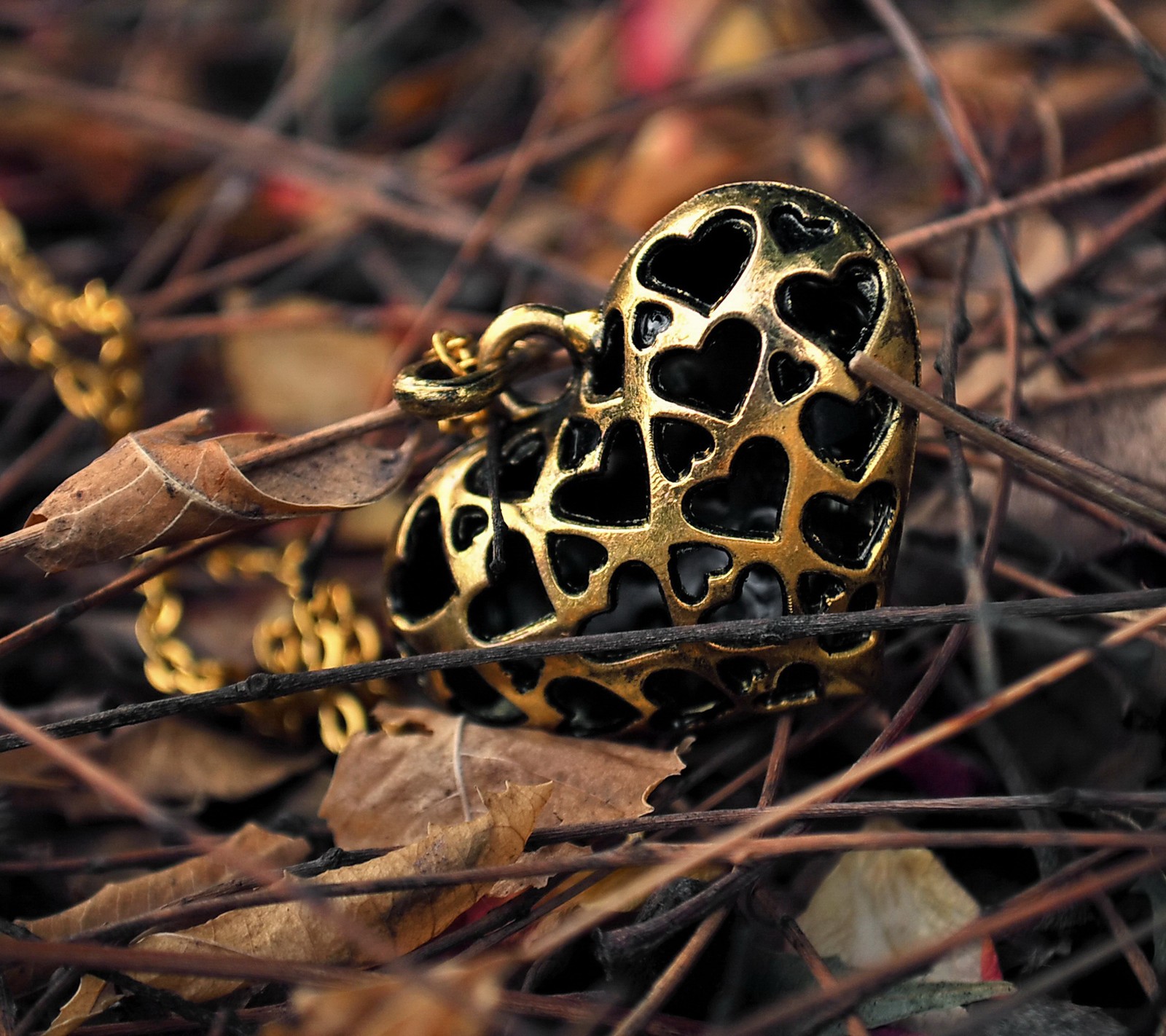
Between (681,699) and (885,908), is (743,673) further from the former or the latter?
(885,908)

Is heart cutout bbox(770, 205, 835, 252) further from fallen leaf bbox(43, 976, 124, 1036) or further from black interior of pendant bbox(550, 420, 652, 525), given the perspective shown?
fallen leaf bbox(43, 976, 124, 1036)

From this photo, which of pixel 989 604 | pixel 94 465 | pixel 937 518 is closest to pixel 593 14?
pixel 937 518

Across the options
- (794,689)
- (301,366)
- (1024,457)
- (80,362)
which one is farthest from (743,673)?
(80,362)

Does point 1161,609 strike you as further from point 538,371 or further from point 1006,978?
point 538,371

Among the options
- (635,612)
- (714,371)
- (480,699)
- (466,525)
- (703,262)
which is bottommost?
(480,699)

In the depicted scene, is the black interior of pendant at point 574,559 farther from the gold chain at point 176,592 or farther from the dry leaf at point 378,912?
the gold chain at point 176,592

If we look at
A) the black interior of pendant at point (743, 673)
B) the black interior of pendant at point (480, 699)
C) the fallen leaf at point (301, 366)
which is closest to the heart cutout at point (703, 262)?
the black interior of pendant at point (743, 673)

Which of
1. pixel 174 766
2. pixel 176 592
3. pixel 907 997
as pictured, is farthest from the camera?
pixel 176 592
